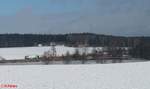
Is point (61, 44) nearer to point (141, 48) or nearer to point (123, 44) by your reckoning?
point (123, 44)

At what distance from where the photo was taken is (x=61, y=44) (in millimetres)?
134750
